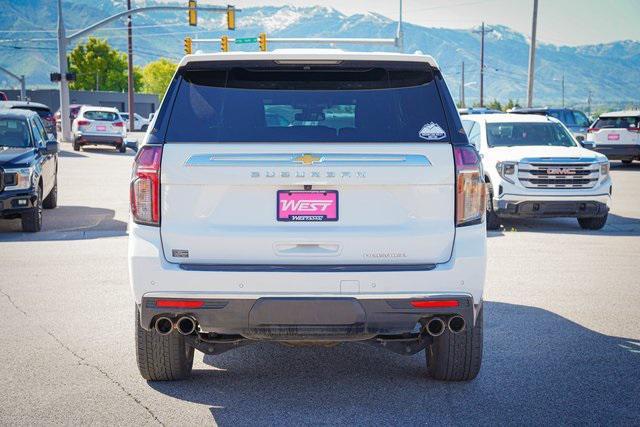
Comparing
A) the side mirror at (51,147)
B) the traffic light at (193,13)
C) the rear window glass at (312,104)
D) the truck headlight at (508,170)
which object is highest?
the traffic light at (193,13)

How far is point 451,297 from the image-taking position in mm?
4953

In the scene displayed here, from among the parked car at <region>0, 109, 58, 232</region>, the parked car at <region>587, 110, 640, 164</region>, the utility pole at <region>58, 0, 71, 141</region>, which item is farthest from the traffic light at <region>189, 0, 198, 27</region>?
the parked car at <region>0, 109, 58, 232</region>

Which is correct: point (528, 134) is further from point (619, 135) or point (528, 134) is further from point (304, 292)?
point (619, 135)

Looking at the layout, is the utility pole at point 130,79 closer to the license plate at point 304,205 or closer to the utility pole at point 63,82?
the utility pole at point 63,82

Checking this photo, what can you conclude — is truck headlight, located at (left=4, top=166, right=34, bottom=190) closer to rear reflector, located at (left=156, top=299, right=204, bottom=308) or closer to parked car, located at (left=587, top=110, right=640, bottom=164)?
rear reflector, located at (left=156, top=299, right=204, bottom=308)

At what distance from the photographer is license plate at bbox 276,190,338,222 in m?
4.93

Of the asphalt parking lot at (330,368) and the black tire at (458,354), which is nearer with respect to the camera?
the asphalt parking lot at (330,368)

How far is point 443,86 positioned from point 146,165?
176cm

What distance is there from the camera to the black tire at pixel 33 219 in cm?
1347

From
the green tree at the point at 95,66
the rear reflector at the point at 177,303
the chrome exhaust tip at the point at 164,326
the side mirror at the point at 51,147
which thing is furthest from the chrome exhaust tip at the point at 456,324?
the green tree at the point at 95,66

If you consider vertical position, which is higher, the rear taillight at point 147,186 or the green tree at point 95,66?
the green tree at point 95,66

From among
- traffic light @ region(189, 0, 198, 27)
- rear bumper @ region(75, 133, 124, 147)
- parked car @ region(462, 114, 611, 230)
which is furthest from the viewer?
traffic light @ region(189, 0, 198, 27)

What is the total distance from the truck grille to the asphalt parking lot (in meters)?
3.60

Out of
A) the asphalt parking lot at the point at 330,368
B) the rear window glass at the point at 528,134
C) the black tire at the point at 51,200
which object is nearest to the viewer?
the asphalt parking lot at the point at 330,368
